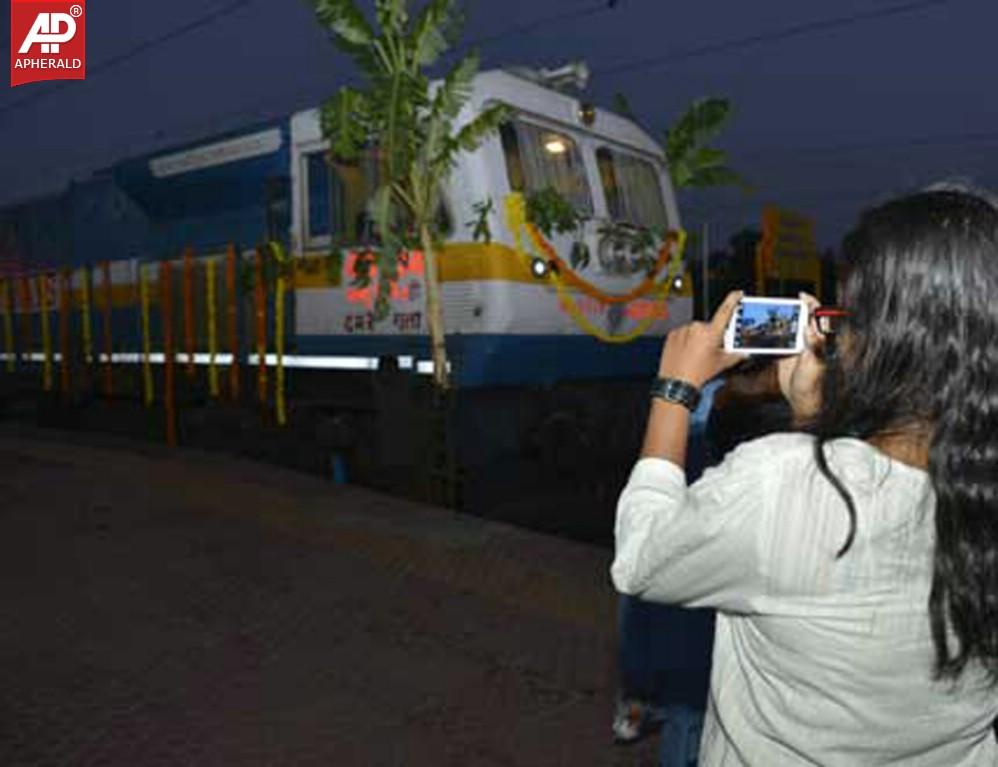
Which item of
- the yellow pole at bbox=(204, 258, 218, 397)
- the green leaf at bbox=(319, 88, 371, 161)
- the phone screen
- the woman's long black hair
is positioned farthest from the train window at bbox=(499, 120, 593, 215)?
the woman's long black hair

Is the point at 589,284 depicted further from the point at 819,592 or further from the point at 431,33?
the point at 819,592

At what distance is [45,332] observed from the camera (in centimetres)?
1335

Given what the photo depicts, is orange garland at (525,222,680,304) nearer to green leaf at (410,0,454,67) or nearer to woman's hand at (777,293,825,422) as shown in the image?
green leaf at (410,0,454,67)

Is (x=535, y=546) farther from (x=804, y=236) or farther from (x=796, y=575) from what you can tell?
(x=804, y=236)

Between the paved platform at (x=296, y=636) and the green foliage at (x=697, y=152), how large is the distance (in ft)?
15.6

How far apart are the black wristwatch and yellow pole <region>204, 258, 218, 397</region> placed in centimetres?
913

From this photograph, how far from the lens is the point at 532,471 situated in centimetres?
968

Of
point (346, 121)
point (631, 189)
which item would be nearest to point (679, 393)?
point (346, 121)

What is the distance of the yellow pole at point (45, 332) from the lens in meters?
13.3

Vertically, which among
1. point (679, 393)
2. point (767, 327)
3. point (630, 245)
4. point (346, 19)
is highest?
point (346, 19)

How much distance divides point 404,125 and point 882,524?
709 centimetres

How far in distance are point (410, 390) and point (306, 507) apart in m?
1.32

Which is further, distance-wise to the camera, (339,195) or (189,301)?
(189,301)

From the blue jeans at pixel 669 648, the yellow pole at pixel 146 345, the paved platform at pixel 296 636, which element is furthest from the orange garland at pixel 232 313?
the blue jeans at pixel 669 648
